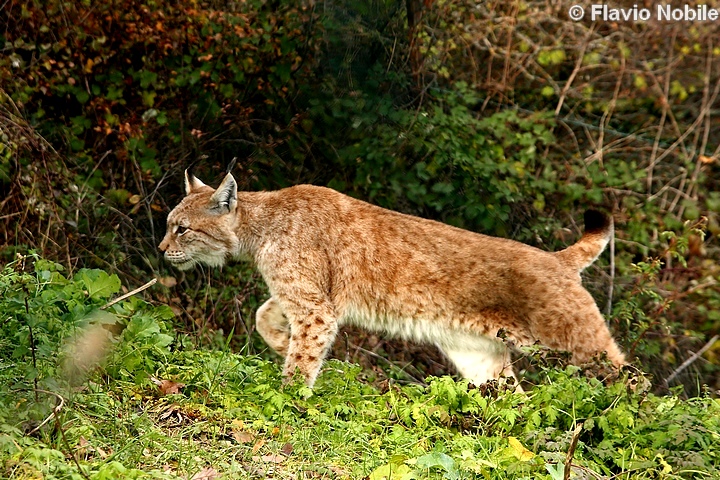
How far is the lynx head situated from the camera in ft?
20.9

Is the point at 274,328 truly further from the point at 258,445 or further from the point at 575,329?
the point at 575,329

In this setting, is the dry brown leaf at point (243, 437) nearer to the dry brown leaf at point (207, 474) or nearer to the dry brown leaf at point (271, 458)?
the dry brown leaf at point (271, 458)

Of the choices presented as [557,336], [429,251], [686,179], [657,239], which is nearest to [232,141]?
[429,251]

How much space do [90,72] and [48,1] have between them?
2.05 ft

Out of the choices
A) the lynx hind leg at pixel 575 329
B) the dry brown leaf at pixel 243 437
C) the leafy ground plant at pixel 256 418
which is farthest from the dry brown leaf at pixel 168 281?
the lynx hind leg at pixel 575 329

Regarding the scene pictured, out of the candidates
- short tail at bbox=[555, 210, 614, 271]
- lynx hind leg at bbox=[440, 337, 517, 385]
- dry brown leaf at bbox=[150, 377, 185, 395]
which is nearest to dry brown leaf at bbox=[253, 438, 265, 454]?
dry brown leaf at bbox=[150, 377, 185, 395]

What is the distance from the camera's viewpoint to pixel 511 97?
10422 millimetres

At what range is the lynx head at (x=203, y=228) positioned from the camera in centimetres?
637

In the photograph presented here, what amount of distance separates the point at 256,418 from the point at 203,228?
6.33ft

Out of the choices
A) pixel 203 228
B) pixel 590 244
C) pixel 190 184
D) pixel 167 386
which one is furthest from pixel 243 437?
pixel 590 244

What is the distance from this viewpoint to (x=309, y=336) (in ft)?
19.1

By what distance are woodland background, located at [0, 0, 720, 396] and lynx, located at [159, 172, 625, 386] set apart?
20.9 inches

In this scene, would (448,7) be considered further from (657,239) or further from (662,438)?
(662,438)

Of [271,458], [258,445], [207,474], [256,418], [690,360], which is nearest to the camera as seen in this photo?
[207,474]
